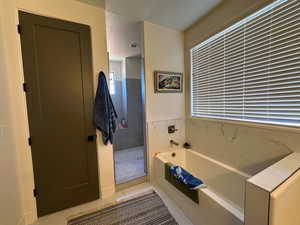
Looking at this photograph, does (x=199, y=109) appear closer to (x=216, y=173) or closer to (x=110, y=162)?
(x=216, y=173)

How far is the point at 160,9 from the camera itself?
6.21ft

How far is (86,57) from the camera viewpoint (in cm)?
179

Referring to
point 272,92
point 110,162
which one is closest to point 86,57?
point 110,162

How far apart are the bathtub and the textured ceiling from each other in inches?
86.6

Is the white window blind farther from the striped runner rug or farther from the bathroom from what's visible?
the striped runner rug

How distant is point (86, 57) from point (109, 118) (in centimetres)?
86

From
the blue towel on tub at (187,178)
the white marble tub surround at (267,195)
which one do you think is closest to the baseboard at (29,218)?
the blue towel on tub at (187,178)

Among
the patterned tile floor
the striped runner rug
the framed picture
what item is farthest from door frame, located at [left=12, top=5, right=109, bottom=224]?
the framed picture

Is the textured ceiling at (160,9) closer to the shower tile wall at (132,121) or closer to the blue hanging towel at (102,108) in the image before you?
the blue hanging towel at (102,108)

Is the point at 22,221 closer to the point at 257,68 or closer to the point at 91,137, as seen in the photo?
the point at 91,137

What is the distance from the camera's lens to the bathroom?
1.26 m

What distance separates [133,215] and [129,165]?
123 centimetres

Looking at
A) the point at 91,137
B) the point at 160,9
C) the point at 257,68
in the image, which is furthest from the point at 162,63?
the point at 91,137

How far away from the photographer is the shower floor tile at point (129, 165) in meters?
2.39
